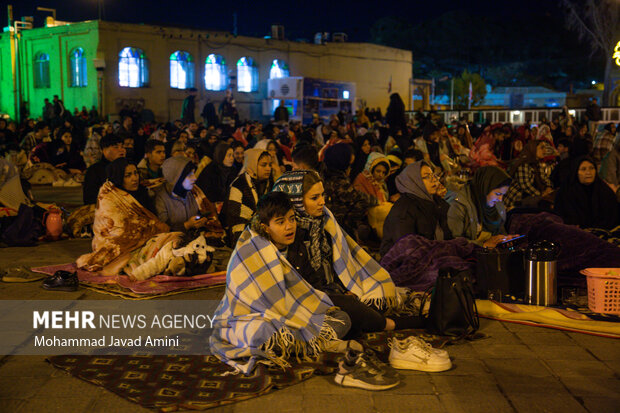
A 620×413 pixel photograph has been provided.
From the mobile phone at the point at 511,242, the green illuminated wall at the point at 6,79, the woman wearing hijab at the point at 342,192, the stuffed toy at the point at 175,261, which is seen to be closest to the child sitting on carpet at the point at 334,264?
the mobile phone at the point at 511,242

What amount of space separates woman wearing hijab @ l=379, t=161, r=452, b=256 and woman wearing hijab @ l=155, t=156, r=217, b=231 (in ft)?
6.90

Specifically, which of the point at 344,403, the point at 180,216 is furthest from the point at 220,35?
the point at 344,403

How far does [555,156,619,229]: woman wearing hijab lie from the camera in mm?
7094

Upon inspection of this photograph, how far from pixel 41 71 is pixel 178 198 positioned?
2242 centimetres

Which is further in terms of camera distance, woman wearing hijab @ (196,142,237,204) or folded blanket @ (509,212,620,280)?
woman wearing hijab @ (196,142,237,204)

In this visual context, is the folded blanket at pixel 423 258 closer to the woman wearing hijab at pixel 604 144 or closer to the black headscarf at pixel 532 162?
the black headscarf at pixel 532 162

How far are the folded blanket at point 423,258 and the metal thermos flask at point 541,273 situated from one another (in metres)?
0.54

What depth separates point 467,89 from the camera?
55219 mm

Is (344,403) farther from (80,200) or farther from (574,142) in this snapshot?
(80,200)

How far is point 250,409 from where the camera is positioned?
353cm

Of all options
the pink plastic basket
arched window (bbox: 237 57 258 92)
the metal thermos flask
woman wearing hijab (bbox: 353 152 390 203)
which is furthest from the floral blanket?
arched window (bbox: 237 57 258 92)

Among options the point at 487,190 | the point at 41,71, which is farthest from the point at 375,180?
the point at 41,71

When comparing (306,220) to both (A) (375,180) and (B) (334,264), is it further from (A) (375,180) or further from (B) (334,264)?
(A) (375,180)

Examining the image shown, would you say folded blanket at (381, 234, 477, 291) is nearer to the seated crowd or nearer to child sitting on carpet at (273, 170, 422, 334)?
the seated crowd
